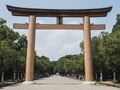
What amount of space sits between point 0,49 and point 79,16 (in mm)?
11532

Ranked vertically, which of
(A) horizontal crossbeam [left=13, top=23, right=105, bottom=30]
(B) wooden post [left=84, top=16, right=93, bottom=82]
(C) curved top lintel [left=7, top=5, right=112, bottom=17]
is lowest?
(B) wooden post [left=84, top=16, right=93, bottom=82]

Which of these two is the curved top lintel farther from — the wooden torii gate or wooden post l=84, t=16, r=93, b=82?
wooden post l=84, t=16, r=93, b=82

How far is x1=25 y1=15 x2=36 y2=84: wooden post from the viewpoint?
3384 centimetres

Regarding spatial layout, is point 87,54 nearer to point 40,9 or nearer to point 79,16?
point 79,16

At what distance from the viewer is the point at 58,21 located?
1406 inches

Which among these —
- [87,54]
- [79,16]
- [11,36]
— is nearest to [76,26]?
[79,16]

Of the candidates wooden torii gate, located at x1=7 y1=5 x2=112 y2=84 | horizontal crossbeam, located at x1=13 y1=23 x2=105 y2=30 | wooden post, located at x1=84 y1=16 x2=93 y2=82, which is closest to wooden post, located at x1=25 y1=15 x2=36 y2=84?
wooden torii gate, located at x1=7 y1=5 x2=112 y2=84

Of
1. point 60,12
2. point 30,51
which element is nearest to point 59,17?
point 60,12

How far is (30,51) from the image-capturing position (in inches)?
1353

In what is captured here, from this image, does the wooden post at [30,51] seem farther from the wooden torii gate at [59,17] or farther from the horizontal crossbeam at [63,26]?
the horizontal crossbeam at [63,26]

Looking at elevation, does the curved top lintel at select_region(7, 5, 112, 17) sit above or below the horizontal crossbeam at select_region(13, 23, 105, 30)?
above

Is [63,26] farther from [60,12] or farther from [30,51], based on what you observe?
[30,51]

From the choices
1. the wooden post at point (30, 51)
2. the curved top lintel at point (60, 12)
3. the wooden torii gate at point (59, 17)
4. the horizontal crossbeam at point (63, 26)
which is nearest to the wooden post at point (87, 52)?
the wooden torii gate at point (59, 17)

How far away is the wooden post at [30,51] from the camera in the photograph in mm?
33844
